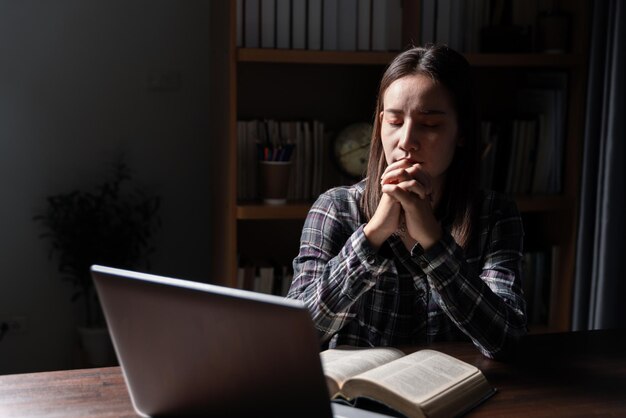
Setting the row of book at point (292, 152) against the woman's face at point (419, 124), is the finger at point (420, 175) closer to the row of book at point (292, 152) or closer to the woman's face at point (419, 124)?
the woman's face at point (419, 124)

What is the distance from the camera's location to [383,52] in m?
2.45

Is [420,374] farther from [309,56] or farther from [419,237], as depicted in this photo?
[309,56]

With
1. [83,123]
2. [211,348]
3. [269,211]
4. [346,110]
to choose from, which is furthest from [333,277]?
[83,123]

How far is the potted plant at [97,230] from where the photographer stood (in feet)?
8.98

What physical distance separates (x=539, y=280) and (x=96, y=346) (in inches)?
58.5

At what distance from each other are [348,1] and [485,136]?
606 millimetres

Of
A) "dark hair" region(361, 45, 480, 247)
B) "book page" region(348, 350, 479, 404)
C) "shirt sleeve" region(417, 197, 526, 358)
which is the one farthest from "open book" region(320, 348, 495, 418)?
"dark hair" region(361, 45, 480, 247)

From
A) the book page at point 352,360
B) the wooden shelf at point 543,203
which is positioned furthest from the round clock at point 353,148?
the book page at point 352,360

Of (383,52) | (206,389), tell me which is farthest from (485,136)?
(206,389)

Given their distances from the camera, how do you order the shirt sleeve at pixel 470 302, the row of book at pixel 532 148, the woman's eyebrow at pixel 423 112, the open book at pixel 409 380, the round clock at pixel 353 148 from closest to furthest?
the open book at pixel 409 380, the shirt sleeve at pixel 470 302, the woman's eyebrow at pixel 423 112, the round clock at pixel 353 148, the row of book at pixel 532 148

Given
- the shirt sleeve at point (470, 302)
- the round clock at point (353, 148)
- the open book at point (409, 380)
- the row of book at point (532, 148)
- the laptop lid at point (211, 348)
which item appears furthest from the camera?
the row of book at point (532, 148)

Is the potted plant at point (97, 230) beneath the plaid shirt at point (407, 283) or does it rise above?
beneath

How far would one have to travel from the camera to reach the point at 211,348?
949 mm

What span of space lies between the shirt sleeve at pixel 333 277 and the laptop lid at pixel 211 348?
0.43m
